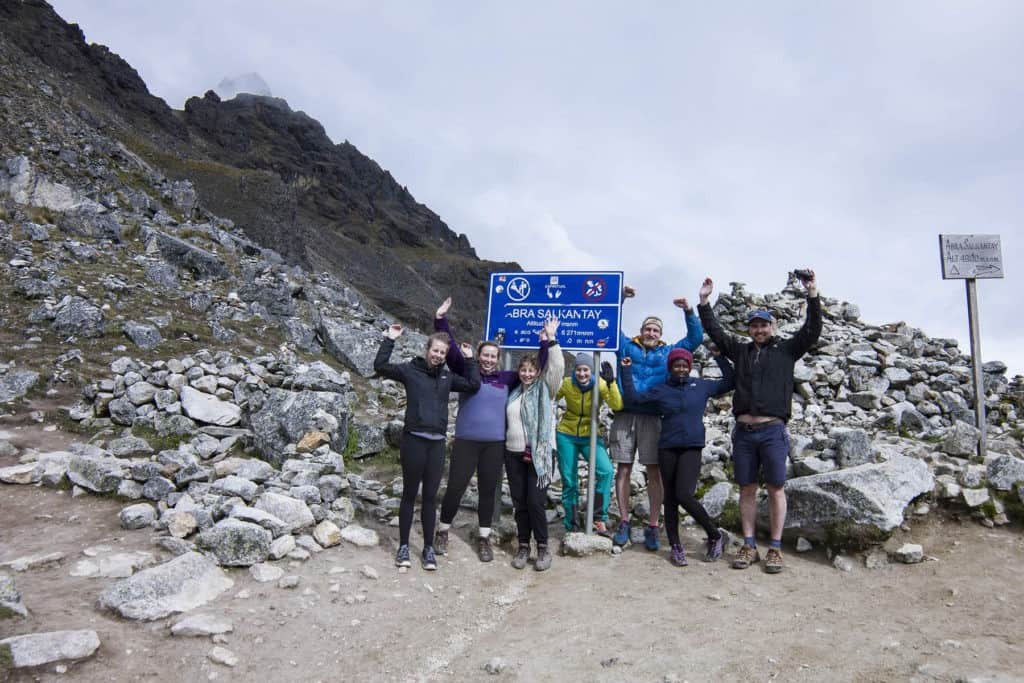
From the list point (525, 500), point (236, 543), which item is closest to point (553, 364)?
point (525, 500)

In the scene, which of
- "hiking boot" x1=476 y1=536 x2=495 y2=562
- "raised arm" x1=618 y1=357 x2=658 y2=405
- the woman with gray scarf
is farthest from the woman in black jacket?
"raised arm" x1=618 y1=357 x2=658 y2=405

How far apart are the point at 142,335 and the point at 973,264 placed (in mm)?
15041

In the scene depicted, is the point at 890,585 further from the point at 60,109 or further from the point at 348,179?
the point at 348,179

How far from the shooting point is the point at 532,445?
623cm

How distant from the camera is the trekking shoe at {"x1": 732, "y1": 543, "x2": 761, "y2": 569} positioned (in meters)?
5.71

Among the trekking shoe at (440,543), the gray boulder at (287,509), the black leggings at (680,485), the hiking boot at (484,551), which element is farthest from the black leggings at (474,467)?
the black leggings at (680,485)

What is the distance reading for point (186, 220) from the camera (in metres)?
27.4

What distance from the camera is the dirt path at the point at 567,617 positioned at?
12.7 ft

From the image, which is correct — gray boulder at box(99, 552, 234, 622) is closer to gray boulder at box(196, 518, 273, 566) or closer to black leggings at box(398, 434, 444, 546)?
gray boulder at box(196, 518, 273, 566)

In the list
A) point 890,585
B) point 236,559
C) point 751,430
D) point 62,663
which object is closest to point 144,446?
point 236,559

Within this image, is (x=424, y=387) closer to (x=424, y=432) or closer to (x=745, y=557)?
(x=424, y=432)

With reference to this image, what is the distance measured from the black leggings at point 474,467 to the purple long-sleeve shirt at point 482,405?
0.09 meters

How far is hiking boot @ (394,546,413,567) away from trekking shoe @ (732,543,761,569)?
3.13 m

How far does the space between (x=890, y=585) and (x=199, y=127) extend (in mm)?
93864
